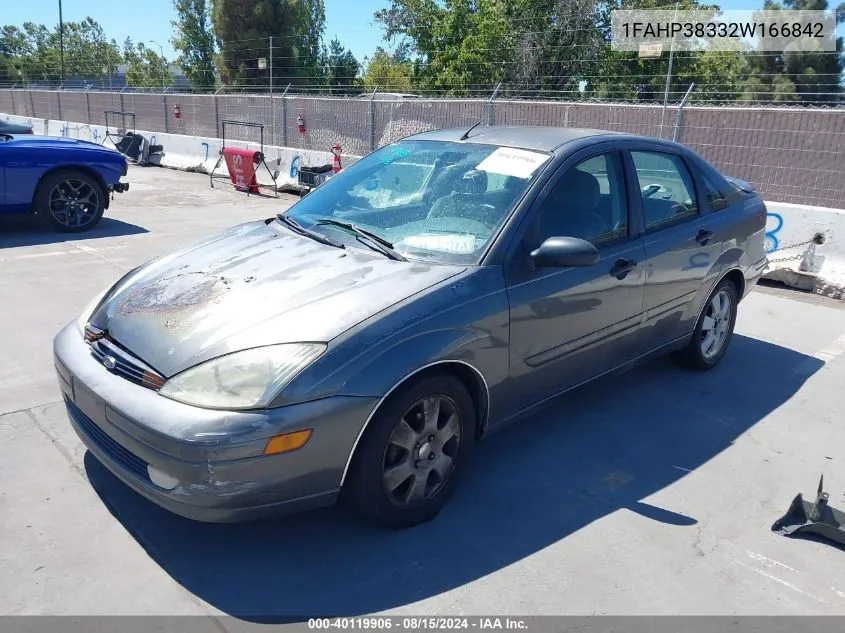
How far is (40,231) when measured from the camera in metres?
9.20

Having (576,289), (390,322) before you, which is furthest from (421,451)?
(576,289)

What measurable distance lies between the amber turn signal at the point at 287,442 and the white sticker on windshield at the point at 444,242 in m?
1.24

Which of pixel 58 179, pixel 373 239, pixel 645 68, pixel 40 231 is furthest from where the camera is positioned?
pixel 645 68

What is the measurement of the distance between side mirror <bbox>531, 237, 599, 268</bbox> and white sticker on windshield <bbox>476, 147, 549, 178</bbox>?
492 mm

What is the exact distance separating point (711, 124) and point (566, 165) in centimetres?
782

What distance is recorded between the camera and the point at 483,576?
2.89 metres

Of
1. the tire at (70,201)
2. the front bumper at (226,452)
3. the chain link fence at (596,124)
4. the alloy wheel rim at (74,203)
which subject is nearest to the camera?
the front bumper at (226,452)

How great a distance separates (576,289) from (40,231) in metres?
8.04

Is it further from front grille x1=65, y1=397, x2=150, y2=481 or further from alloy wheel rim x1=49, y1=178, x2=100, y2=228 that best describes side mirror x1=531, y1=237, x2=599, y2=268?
alloy wheel rim x1=49, y1=178, x2=100, y2=228

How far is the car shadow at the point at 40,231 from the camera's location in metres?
8.60

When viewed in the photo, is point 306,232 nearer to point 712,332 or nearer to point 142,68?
point 712,332

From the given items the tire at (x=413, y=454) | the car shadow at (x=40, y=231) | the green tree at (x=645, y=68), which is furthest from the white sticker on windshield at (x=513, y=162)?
the green tree at (x=645, y=68)

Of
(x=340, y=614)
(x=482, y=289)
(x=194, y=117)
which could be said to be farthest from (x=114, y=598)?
(x=194, y=117)

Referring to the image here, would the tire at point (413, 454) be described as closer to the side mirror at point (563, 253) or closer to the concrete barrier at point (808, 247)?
the side mirror at point (563, 253)
